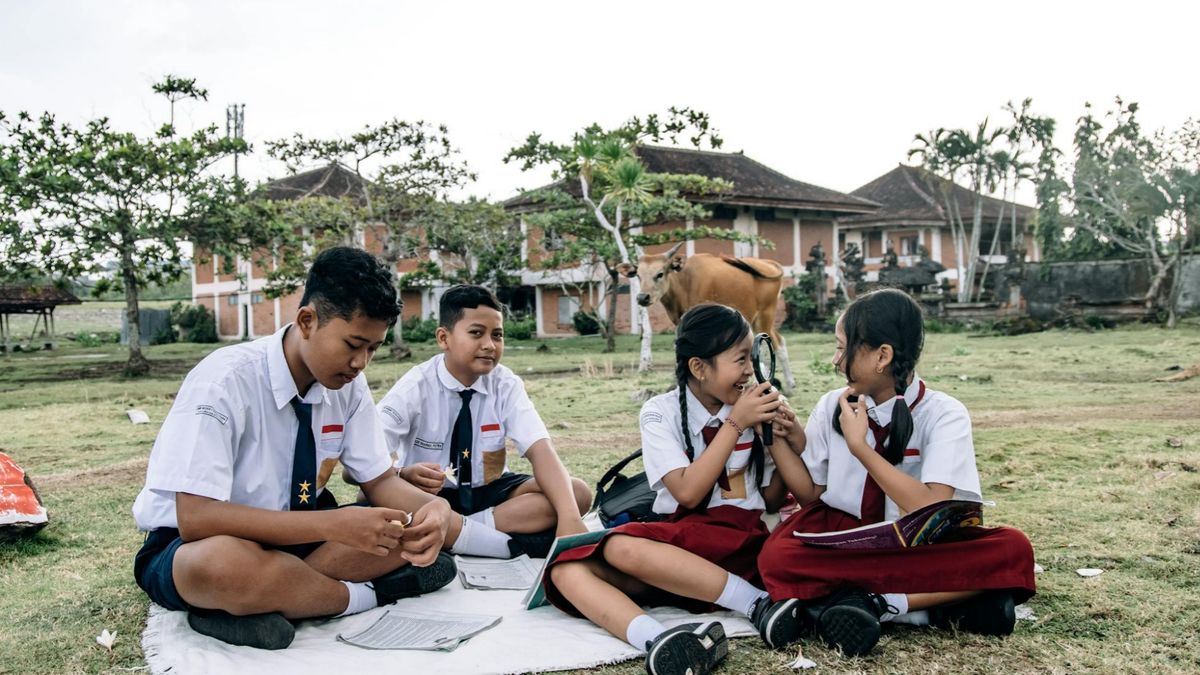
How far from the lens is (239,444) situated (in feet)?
9.91

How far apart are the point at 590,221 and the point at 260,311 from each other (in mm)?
19607

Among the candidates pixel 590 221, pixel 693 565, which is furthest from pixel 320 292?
pixel 590 221

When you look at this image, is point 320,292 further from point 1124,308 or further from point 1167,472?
point 1124,308

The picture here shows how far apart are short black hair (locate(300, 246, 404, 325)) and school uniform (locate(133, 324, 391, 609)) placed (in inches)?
9.2

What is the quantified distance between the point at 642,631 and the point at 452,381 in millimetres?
1781

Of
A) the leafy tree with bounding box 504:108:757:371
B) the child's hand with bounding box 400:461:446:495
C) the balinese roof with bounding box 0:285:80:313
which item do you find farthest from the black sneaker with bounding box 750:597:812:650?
the balinese roof with bounding box 0:285:80:313

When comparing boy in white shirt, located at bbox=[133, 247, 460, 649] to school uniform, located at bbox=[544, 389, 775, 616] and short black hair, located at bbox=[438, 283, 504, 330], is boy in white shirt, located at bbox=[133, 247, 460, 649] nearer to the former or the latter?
school uniform, located at bbox=[544, 389, 775, 616]

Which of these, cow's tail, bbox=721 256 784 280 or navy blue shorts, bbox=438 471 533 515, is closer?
navy blue shorts, bbox=438 471 533 515

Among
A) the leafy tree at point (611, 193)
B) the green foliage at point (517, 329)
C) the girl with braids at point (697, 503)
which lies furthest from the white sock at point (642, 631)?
the green foliage at point (517, 329)

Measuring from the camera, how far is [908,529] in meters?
2.83

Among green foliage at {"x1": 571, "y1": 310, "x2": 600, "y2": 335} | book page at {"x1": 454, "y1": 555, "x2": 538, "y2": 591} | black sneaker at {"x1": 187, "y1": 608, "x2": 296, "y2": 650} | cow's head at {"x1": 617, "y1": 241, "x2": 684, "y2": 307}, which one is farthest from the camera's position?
green foliage at {"x1": 571, "y1": 310, "x2": 600, "y2": 335}

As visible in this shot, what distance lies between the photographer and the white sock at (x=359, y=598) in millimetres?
3246

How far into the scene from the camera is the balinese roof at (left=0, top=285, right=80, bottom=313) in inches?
1169

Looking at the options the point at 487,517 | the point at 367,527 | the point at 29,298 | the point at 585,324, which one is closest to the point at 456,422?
the point at 487,517
